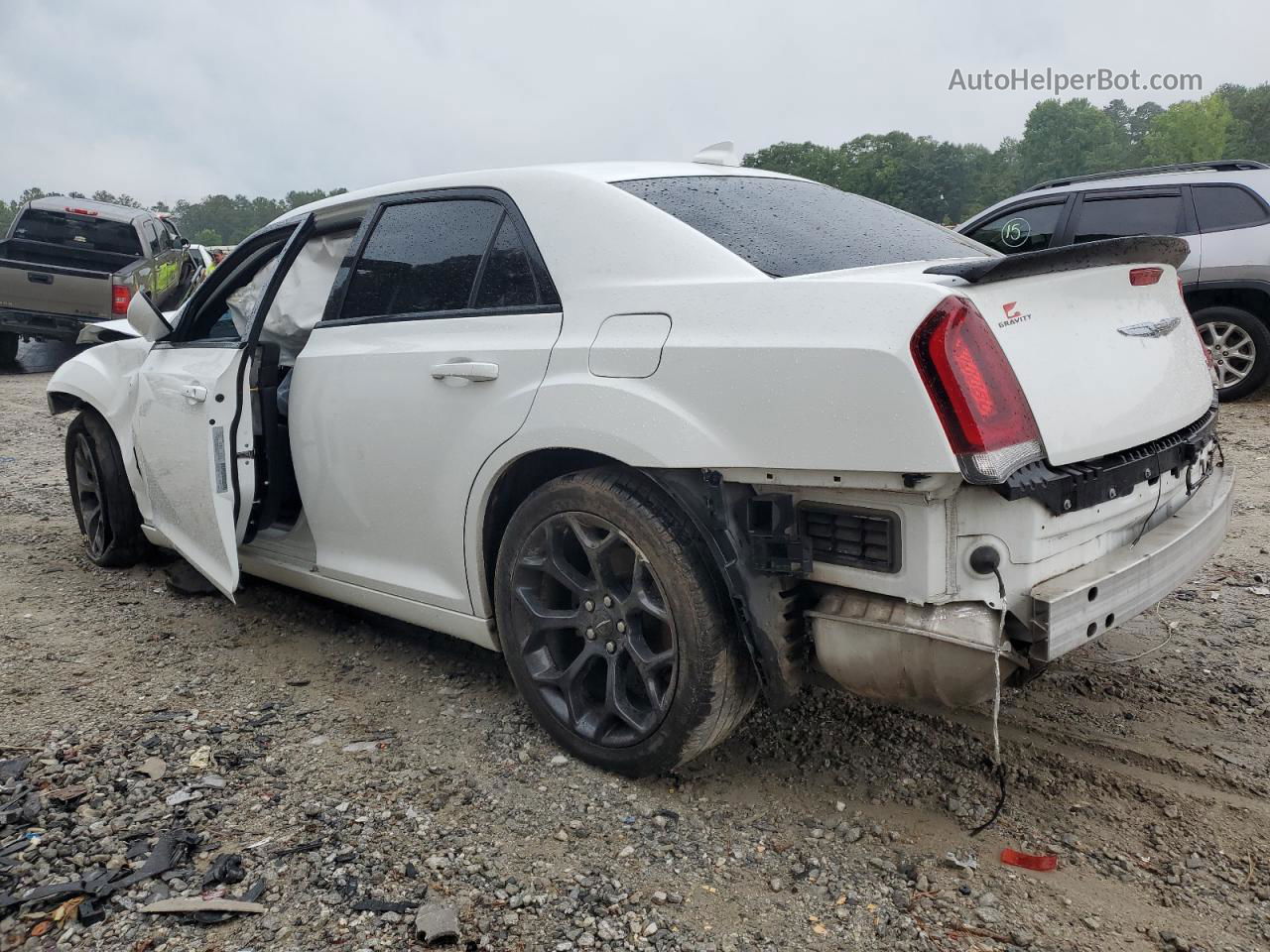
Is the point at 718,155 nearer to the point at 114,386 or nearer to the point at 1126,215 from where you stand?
the point at 114,386

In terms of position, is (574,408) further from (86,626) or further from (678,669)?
(86,626)

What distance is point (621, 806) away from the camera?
104 inches

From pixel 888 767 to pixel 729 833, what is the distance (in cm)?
57

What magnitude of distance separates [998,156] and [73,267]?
93.6 metres

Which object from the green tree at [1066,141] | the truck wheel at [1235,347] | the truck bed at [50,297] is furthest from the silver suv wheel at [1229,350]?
the green tree at [1066,141]

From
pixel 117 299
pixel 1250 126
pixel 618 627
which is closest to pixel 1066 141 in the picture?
pixel 1250 126

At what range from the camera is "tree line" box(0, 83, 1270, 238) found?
71.2m

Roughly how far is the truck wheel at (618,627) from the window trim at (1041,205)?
6.17 meters

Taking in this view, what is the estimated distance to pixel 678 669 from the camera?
2533 millimetres

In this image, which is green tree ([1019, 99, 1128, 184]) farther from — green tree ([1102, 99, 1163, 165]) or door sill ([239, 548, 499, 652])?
door sill ([239, 548, 499, 652])

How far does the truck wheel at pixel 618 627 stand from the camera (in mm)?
2496

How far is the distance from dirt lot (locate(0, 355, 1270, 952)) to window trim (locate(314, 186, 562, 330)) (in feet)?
4.16

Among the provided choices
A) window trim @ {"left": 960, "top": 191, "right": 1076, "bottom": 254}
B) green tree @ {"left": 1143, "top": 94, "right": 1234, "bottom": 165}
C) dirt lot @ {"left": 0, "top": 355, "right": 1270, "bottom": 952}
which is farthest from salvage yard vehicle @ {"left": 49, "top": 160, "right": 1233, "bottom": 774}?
green tree @ {"left": 1143, "top": 94, "right": 1234, "bottom": 165}

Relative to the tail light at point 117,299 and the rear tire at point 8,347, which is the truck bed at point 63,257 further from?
the rear tire at point 8,347
